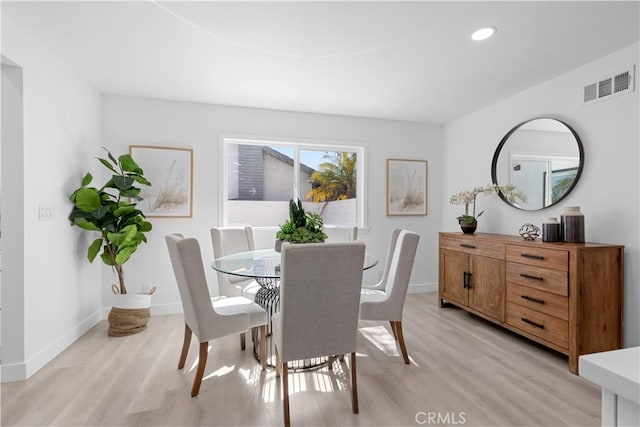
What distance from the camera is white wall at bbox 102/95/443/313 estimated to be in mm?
3539

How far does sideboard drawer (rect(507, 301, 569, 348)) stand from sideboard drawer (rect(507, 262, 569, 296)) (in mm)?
216

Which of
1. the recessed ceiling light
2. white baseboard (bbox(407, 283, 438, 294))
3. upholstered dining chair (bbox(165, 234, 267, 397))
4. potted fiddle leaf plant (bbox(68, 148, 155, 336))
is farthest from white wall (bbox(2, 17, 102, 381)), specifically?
white baseboard (bbox(407, 283, 438, 294))

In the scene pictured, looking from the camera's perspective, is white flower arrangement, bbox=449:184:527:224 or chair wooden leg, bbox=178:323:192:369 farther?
white flower arrangement, bbox=449:184:527:224

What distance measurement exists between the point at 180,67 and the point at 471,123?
345cm

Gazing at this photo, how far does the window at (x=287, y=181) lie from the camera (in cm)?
398

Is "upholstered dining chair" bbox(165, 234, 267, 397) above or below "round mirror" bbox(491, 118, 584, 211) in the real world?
below

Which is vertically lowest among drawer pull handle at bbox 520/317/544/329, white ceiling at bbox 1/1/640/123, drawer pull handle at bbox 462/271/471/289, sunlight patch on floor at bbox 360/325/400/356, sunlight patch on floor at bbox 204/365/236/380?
sunlight patch on floor at bbox 360/325/400/356

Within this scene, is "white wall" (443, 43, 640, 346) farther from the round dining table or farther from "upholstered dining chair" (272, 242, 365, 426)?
"upholstered dining chair" (272, 242, 365, 426)

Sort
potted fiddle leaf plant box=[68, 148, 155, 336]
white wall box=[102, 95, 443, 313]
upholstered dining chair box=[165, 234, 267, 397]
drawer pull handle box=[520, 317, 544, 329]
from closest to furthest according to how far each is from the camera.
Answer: upholstered dining chair box=[165, 234, 267, 397], drawer pull handle box=[520, 317, 544, 329], potted fiddle leaf plant box=[68, 148, 155, 336], white wall box=[102, 95, 443, 313]

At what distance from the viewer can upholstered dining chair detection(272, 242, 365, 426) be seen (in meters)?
1.66

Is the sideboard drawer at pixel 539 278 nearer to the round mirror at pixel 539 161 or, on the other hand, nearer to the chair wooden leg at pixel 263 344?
the round mirror at pixel 539 161

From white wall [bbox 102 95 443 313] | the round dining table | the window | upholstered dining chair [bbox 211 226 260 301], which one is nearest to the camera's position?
the round dining table

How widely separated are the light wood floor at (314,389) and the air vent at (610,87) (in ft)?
7.10

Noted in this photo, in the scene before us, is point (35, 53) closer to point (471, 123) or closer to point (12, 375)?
point (12, 375)
